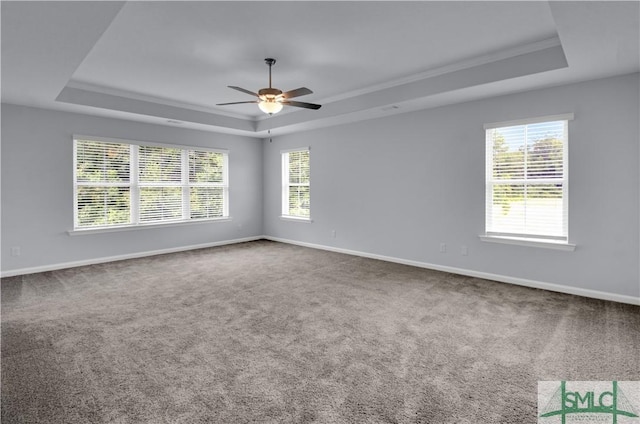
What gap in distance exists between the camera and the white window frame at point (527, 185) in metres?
4.05

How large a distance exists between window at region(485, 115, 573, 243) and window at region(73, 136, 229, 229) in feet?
16.9

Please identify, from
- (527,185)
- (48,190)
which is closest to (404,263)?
(527,185)

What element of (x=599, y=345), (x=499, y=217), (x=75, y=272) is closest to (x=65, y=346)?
(x=75, y=272)

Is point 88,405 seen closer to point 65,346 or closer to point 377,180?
point 65,346

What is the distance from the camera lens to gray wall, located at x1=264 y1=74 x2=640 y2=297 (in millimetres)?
3744

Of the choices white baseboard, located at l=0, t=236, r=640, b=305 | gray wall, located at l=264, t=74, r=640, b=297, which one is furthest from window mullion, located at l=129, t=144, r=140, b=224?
gray wall, located at l=264, t=74, r=640, b=297

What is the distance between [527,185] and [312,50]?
122 inches

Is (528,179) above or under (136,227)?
above

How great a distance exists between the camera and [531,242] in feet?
14.1

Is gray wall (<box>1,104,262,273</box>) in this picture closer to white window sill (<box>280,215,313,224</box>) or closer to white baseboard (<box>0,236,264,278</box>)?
white baseboard (<box>0,236,264,278</box>)

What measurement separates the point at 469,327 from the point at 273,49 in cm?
334

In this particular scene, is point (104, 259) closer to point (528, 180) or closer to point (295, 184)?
point (295, 184)

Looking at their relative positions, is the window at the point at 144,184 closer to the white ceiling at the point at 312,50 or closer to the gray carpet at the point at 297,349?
the white ceiling at the point at 312,50

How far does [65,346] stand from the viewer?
2.71 meters
